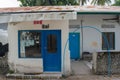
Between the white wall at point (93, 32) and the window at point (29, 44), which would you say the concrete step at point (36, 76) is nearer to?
the window at point (29, 44)

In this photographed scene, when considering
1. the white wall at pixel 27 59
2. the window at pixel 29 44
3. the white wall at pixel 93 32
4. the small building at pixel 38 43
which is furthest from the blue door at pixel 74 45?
the white wall at pixel 27 59

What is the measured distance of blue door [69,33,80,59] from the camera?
22.5 meters

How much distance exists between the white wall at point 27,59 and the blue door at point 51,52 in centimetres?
32

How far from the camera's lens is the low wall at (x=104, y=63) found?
1591 centimetres

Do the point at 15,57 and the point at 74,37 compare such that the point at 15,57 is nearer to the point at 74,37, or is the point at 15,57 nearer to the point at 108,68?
the point at 108,68

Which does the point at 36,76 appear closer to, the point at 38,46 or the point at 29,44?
the point at 38,46

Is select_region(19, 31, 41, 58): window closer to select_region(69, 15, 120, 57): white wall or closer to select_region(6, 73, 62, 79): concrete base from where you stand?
select_region(6, 73, 62, 79): concrete base

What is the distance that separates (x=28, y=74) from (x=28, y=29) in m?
2.34

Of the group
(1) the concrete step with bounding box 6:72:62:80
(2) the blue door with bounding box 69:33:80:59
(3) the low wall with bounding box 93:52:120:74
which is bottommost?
(1) the concrete step with bounding box 6:72:62:80

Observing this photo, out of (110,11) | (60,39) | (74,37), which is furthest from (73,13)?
(74,37)

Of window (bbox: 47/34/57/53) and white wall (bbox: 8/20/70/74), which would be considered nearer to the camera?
white wall (bbox: 8/20/70/74)

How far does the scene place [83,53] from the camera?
→ 22.6m

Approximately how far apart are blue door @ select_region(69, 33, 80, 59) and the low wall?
21.6 ft

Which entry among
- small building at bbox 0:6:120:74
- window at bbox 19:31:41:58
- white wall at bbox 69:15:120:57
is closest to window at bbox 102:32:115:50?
white wall at bbox 69:15:120:57
